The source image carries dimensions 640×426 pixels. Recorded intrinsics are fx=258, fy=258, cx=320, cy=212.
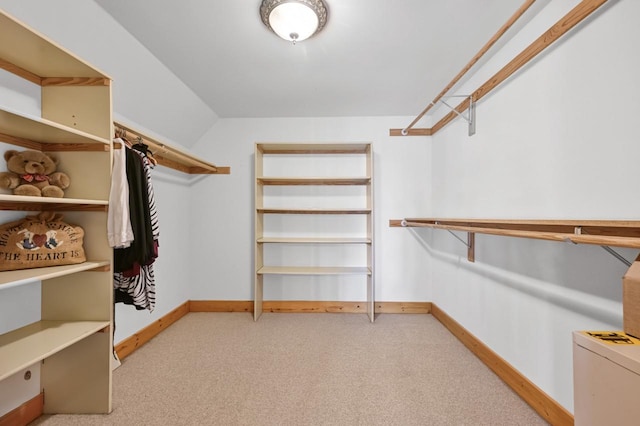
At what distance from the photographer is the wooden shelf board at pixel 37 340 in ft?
3.66

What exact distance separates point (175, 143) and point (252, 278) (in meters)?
1.75

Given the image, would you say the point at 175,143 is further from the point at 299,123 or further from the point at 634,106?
the point at 634,106

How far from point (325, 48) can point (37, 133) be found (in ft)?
5.78

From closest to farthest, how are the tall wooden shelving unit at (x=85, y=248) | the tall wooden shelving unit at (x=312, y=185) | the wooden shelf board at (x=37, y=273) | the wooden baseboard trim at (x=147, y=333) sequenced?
the wooden shelf board at (x=37, y=273) → the tall wooden shelving unit at (x=85, y=248) → the wooden baseboard trim at (x=147, y=333) → the tall wooden shelving unit at (x=312, y=185)

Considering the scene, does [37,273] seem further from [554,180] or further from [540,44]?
[540,44]

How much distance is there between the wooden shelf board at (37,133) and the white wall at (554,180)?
96.7 inches

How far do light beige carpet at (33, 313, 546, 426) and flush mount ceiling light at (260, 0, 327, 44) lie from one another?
229 cm

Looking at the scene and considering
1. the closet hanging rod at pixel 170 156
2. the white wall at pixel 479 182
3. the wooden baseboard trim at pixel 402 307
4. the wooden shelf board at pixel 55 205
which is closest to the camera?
the white wall at pixel 479 182

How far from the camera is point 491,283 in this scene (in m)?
1.94

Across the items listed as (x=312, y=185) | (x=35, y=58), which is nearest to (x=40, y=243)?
(x=35, y=58)

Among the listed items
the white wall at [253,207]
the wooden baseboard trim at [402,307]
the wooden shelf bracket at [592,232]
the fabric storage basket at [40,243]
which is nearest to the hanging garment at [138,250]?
the fabric storage basket at [40,243]

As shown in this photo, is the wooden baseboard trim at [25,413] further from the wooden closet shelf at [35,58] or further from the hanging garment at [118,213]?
the wooden closet shelf at [35,58]

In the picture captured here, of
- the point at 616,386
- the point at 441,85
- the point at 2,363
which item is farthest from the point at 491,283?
the point at 2,363

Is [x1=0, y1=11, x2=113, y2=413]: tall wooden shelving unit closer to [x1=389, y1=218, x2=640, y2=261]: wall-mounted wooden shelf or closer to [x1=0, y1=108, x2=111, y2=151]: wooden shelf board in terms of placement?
[x1=0, y1=108, x2=111, y2=151]: wooden shelf board
